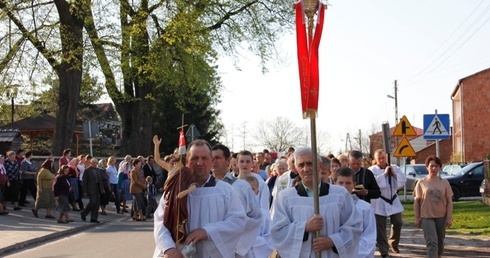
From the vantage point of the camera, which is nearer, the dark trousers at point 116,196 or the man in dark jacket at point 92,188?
the man in dark jacket at point 92,188

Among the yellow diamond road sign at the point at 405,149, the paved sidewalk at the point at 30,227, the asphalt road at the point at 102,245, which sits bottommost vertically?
the asphalt road at the point at 102,245

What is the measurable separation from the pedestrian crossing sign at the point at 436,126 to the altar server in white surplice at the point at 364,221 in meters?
10.2

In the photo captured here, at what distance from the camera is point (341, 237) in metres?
6.57

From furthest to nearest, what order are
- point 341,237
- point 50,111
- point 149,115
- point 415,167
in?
point 50,111 → point 415,167 → point 149,115 → point 341,237

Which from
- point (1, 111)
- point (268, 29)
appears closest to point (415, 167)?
point (268, 29)

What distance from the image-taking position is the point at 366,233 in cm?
771

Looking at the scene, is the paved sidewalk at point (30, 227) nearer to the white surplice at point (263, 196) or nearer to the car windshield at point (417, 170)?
the white surplice at point (263, 196)

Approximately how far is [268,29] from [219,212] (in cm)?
3057

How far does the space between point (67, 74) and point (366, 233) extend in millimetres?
25009

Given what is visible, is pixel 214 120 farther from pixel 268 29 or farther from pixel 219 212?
pixel 219 212

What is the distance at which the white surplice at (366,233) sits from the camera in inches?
296

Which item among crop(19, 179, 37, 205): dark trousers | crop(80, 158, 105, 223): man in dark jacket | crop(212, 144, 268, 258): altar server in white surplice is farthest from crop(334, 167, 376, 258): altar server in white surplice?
crop(19, 179, 37, 205): dark trousers

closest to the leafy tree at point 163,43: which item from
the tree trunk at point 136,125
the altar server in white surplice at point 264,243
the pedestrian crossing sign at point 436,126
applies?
the tree trunk at point 136,125

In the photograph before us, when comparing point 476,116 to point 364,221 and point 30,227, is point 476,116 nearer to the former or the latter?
point 30,227
